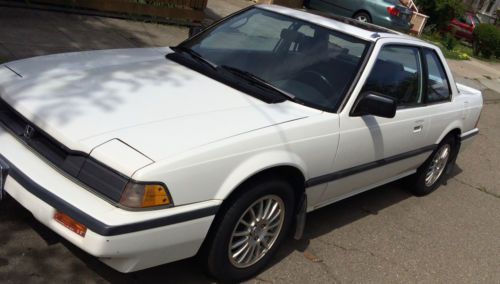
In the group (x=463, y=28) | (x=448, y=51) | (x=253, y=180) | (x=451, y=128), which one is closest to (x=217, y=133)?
(x=253, y=180)

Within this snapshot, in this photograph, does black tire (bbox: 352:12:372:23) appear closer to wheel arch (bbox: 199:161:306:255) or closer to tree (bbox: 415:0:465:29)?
tree (bbox: 415:0:465:29)

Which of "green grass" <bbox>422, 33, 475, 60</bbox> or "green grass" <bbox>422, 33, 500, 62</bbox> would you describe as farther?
"green grass" <bbox>422, 33, 500, 62</bbox>

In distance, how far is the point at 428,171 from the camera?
5469 mm

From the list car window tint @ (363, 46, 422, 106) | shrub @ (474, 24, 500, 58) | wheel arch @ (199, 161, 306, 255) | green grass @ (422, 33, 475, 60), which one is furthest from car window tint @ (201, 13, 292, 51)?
shrub @ (474, 24, 500, 58)

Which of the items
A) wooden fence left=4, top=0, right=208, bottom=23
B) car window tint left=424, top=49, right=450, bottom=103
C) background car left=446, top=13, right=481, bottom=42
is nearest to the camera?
car window tint left=424, top=49, right=450, bottom=103

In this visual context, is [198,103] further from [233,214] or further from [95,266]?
[95,266]

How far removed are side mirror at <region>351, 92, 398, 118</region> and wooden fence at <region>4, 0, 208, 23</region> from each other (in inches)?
247

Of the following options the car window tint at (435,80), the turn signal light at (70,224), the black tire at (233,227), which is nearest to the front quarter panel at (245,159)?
the black tire at (233,227)

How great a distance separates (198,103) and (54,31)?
16.4ft

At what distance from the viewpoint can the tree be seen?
21688 mm

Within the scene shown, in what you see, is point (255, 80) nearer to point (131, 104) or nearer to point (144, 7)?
point (131, 104)

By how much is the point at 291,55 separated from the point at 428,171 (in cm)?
219

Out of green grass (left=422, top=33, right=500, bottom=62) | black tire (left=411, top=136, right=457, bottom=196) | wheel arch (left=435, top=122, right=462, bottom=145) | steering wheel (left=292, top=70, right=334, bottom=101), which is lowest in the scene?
green grass (left=422, top=33, right=500, bottom=62)

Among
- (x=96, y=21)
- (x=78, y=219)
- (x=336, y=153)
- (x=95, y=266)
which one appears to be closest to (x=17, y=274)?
(x=95, y=266)
